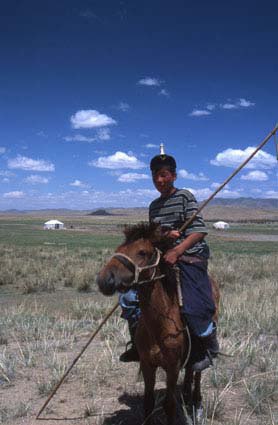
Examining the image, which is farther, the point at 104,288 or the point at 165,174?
the point at 165,174

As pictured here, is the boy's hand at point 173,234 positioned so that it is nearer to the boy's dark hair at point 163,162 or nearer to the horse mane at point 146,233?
the horse mane at point 146,233

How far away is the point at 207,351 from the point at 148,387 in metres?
0.73

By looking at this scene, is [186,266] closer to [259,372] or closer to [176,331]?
[176,331]

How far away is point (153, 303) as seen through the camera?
3553 mm

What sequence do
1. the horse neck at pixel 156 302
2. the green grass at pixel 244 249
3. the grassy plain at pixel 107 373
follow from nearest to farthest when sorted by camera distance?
the horse neck at pixel 156 302 → the grassy plain at pixel 107 373 → the green grass at pixel 244 249

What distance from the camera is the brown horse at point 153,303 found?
10.6 feet

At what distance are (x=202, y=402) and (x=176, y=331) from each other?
→ 1755 mm

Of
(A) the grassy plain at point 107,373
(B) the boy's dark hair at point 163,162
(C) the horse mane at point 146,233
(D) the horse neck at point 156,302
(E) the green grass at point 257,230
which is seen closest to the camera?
(C) the horse mane at point 146,233

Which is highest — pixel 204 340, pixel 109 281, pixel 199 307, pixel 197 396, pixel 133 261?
pixel 133 261

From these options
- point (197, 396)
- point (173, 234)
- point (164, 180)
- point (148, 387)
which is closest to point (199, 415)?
point (197, 396)

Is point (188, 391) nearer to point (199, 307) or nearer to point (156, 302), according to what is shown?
point (199, 307)

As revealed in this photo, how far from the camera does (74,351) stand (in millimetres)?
6934

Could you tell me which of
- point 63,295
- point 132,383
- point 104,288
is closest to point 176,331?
point 104,288

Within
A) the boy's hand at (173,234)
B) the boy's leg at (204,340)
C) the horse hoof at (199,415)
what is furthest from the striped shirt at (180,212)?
the horse hoof at (199,415)
